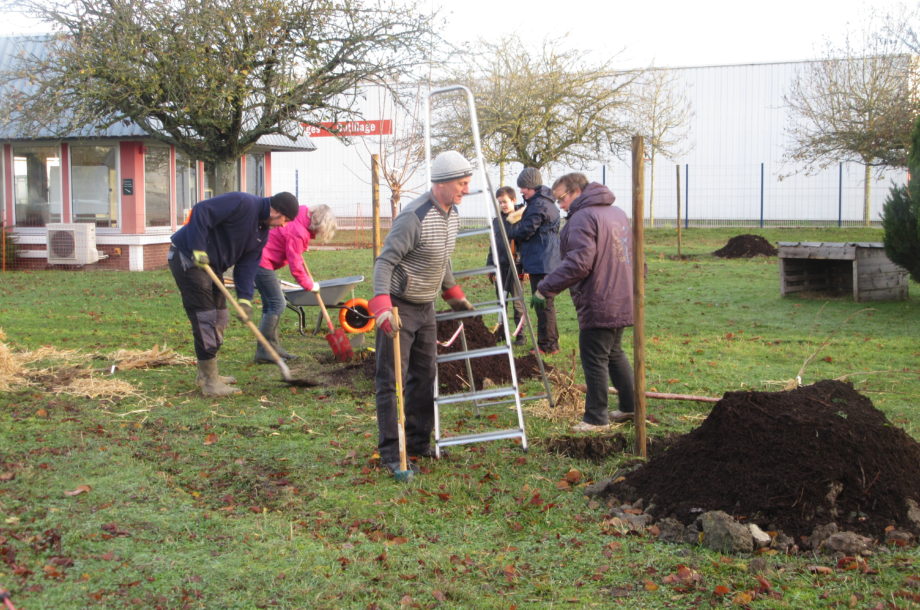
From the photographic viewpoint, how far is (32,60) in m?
17.4

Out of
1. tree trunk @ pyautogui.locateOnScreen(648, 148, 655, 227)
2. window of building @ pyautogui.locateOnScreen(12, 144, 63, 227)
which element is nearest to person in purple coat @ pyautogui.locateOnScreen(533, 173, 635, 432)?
window of building @ pyautogui.locateOnScreen(12, 144, 63, 227)

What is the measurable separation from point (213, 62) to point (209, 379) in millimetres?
8571

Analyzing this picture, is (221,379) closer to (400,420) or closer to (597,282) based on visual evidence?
(400,420)

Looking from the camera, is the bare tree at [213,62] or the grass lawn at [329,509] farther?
the bare tree at [213,62]

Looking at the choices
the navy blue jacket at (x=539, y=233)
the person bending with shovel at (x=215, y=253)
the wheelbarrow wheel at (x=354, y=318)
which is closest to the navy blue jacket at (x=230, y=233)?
the person bending with shovel at (x=215, y=253)

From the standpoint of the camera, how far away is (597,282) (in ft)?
19.3

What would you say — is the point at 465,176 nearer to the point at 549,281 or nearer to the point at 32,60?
the point at 549,281

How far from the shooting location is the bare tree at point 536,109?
25.9 meters

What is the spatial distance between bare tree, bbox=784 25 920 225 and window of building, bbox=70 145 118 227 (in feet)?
65.3

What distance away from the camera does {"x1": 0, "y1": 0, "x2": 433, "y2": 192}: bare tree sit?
14375 millimetres

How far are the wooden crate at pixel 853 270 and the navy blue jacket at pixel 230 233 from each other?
8.92 meters

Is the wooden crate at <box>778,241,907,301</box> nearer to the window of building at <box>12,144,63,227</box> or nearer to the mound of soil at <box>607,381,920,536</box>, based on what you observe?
the mound of soil at <box>607,381,920,536</box>

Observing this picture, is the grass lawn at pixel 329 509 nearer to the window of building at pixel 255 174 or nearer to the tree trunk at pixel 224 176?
the tree trunk at pixel 224 176

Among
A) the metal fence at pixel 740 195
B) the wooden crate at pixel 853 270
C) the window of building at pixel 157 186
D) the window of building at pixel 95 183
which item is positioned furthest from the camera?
the metal fence at pixel 740 195
